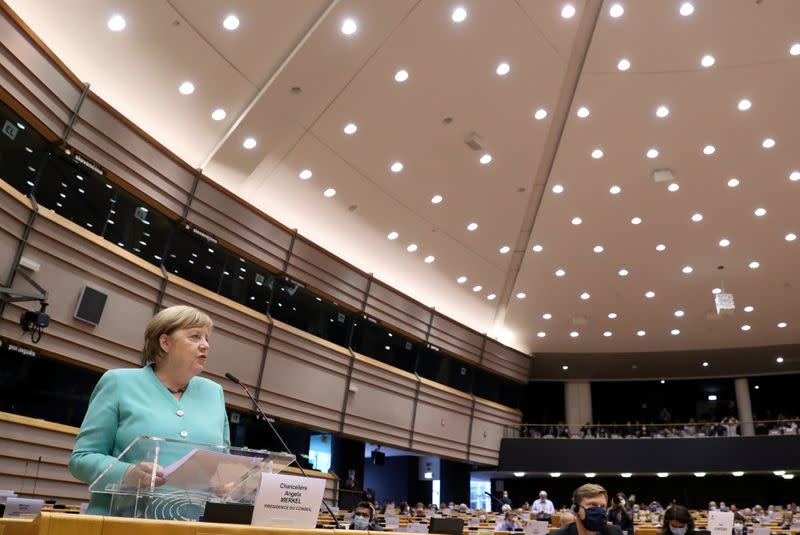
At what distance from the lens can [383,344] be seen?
17922 millimetres

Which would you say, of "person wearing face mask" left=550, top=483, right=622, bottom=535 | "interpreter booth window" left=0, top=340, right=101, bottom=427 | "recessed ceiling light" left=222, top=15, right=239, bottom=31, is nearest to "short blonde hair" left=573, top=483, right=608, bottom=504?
"person wearing face mask" left=550, top=483, right=622, bottom=535

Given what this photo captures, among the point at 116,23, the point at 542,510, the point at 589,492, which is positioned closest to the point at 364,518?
the point at 589,492

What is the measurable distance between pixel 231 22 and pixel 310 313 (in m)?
7.33

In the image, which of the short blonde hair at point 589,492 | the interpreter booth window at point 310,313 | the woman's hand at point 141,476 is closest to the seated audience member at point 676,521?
the short blonde hair at point 589,492

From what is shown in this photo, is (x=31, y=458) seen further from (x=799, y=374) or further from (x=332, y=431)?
(x=799, y=374)

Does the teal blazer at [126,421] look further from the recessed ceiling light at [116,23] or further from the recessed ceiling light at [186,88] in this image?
the recessed ceiling light at [186,88]

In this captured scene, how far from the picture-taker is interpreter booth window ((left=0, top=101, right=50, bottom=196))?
30.0 feet

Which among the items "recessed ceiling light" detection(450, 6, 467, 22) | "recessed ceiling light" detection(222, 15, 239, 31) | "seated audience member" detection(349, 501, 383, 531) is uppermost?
"recessed ceiling light" detection(450, 6, 467, 22)

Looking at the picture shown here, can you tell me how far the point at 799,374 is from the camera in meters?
24.9

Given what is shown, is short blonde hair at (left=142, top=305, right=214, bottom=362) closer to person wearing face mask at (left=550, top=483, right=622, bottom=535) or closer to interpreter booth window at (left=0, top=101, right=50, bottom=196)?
person wearing face mask at (left=550, top=483, right=622, bottom=535)

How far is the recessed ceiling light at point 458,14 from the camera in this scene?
438 inches

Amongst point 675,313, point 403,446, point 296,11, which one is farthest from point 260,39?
point 675,313

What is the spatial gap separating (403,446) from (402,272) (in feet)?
16.0

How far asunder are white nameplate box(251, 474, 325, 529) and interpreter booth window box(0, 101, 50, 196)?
29.8 feet
